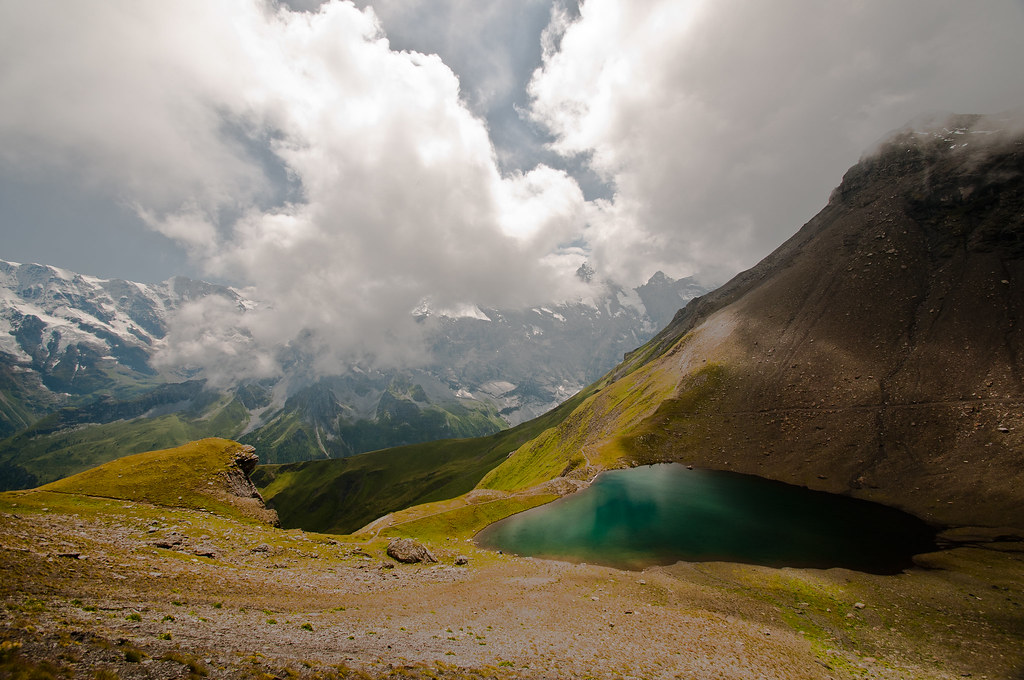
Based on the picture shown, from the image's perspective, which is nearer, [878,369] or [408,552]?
[408,552]

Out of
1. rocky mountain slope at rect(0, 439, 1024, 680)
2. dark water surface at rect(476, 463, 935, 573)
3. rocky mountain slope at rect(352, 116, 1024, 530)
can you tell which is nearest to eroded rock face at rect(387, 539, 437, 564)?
rocky mountain slope at rect(0, 439, 1024, 680)

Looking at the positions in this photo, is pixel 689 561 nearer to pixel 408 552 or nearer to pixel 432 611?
pixel 408 552

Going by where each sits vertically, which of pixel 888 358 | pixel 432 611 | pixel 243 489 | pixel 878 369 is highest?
pixel 888 358

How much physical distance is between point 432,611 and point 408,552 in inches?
735

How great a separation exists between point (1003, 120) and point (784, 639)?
691ft

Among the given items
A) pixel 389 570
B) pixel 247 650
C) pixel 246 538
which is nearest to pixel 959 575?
pixel 389 570

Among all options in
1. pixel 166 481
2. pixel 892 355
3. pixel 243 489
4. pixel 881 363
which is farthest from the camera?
pixel 892 355

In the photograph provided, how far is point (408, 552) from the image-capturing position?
49.9 metres

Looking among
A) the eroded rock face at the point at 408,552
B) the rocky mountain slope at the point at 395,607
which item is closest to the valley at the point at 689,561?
the rocky mountain slope at the point at 395,607

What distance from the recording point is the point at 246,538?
41562 mm

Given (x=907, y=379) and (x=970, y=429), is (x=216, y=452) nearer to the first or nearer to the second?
(x=970, y=429)

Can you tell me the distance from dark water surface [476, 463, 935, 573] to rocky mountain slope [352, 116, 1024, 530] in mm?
8515

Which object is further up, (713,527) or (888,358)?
(888,358)

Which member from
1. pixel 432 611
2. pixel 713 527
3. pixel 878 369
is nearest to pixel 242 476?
pixel 432 611
